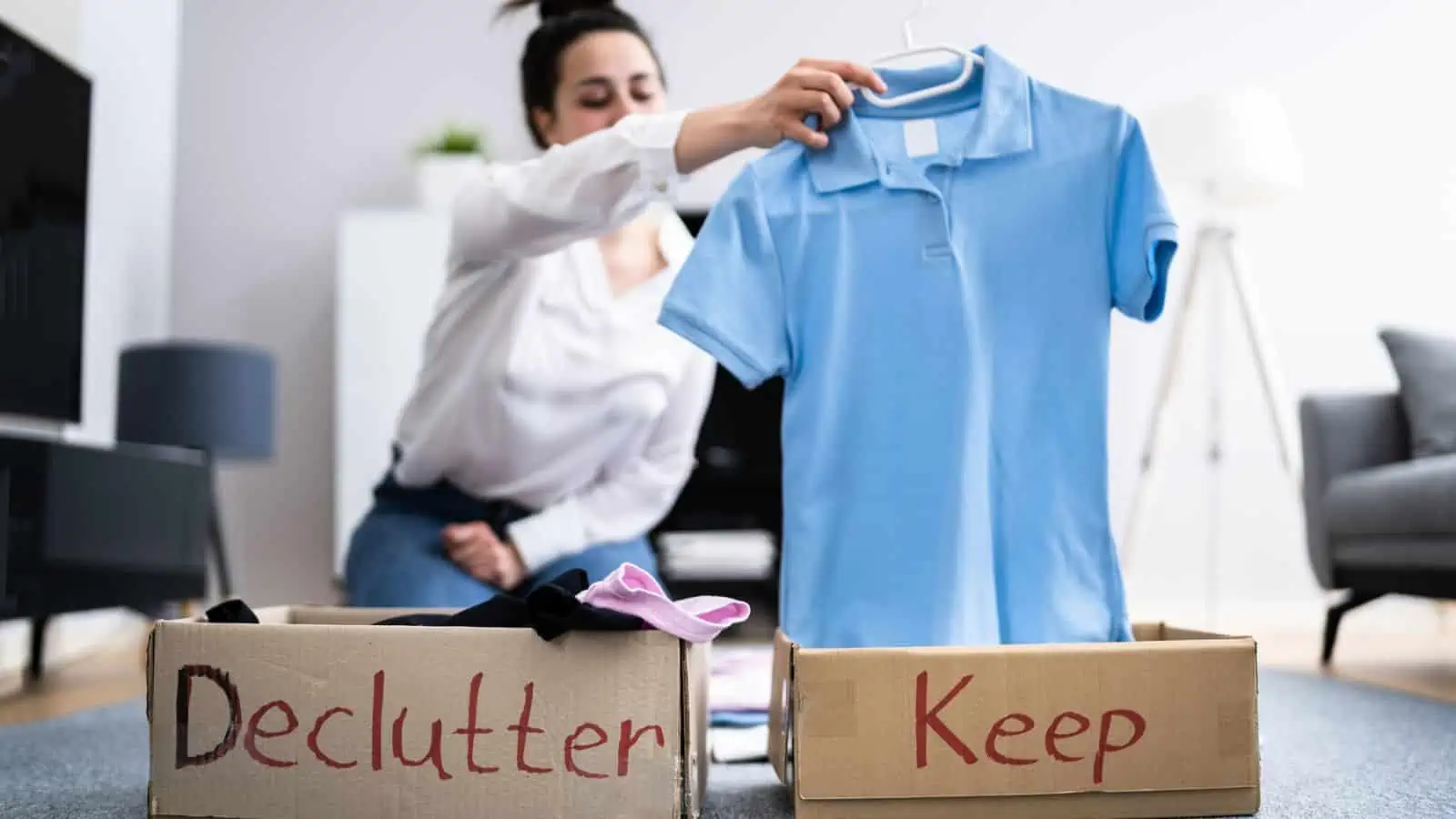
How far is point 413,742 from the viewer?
36.5 inches

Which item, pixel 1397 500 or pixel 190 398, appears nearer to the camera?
pixel 1397 500

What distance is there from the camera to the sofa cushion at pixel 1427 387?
88.8 inches

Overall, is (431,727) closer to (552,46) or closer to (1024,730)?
(1024,730)

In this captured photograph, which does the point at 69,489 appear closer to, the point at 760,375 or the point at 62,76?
the point at 62,76

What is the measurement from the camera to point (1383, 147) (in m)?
3.44

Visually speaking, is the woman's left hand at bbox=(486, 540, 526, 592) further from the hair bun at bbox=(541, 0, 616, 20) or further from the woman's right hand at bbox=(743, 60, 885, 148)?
the hair bun at bbox=(541, 0, 616, 20)

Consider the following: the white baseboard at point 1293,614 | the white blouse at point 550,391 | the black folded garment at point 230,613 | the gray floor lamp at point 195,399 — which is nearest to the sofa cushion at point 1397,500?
the white baseboard at point 1293,614

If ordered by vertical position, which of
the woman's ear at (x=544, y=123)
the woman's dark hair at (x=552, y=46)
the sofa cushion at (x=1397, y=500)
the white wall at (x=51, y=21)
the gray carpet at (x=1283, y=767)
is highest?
the white wall at (x=51, y=21)

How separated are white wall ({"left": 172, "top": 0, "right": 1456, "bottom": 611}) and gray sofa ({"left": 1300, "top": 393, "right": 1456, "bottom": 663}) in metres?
0.98

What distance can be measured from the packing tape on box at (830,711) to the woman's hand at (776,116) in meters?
0.50

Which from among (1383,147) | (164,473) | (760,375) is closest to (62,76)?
(164,473)

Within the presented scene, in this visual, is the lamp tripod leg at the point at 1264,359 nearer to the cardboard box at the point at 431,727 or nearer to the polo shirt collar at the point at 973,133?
the polo shirt collar at the point at 973,133

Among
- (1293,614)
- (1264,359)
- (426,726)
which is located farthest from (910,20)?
(1293,614)

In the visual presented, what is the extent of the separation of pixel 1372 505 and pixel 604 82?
5.23 feet
